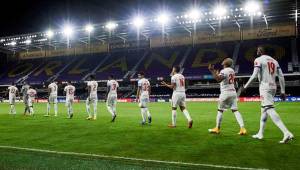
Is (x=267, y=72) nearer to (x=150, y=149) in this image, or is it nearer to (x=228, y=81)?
(x=228, y=81)

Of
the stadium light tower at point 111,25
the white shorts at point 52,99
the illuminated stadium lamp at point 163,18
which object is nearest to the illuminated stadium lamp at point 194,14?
the illuminated stadium lamp at point 163,18

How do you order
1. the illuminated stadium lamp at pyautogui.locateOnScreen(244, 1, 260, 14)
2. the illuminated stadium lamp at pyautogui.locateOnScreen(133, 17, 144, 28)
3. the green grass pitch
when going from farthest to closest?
the illuminated stadium lamp at pyautogui.locateOnScreen(133, 17, 144, 28) < the illuminated stadium lamp at pyautogui.locateOnScreen(244, 1, 260, 14) < the green grass pitch

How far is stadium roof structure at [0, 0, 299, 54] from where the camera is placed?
137ft

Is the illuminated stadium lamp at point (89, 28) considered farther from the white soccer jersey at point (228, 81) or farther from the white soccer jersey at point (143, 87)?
the white soccer jersey at point (228, 81)

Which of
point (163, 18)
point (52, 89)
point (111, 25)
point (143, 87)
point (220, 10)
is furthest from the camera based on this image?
point (111, 25)

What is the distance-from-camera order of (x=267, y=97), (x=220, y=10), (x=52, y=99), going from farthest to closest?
(x=220, y=10), (x=52, y=99), (x=267, y=97)

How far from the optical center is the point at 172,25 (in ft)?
164

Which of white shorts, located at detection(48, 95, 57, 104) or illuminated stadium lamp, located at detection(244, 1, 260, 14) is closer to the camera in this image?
white shorts, located at detection(48, 95, 57, 104)

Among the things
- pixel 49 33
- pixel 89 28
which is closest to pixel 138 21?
pixel 89 28

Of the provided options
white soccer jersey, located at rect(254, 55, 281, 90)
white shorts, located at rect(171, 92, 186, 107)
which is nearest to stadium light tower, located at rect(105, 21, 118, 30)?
white shorts, located at rect(171, 92, 186, 107)

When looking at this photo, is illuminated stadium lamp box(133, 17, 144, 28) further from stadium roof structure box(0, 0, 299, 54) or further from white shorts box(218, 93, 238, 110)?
white shorts box(218, 93, 238, 110)

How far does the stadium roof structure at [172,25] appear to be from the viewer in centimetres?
4188

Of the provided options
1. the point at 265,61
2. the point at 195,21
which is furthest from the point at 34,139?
the point at 195,21

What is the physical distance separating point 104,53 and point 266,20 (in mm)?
30117
